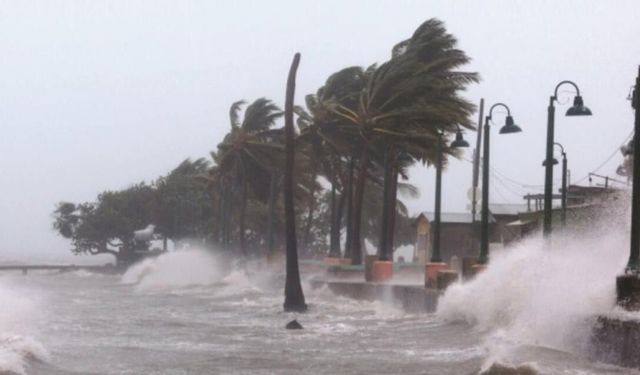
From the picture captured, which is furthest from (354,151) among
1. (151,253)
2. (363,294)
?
(151,253)

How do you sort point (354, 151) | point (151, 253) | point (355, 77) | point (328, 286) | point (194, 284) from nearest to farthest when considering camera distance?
point (328, 286), point (354, 151), point (355, 77), point (194, 284), point (151, 253)

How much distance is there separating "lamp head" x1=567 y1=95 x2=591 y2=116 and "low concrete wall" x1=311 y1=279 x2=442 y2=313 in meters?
7.44

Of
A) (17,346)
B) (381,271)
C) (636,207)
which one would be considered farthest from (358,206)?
(636,207)

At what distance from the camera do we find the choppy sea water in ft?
52.6

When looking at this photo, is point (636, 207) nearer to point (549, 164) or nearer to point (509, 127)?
point (549, 164)

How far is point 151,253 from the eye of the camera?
94.4 meters

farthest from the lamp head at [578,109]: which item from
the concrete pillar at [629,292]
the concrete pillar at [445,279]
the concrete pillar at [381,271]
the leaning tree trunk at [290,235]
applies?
the concrete pillar at [381,271]

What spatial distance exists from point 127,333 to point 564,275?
959 cm

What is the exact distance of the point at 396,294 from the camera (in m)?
32.3

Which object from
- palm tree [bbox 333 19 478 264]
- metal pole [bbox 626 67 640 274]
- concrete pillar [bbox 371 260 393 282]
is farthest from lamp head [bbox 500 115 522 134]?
palm tree [bbox 333 19 478 264]

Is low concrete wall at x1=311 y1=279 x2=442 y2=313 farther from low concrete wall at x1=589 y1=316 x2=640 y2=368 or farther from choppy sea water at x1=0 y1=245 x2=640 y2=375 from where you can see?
low concrete wall at x1=589 y1=316 x2=640 y2=368

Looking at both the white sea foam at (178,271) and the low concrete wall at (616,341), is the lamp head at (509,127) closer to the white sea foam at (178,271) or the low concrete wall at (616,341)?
the low concrete wall at (616,341)

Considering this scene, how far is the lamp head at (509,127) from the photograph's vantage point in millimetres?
25531

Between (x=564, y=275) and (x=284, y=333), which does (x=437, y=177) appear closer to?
(x=284, y=333)
